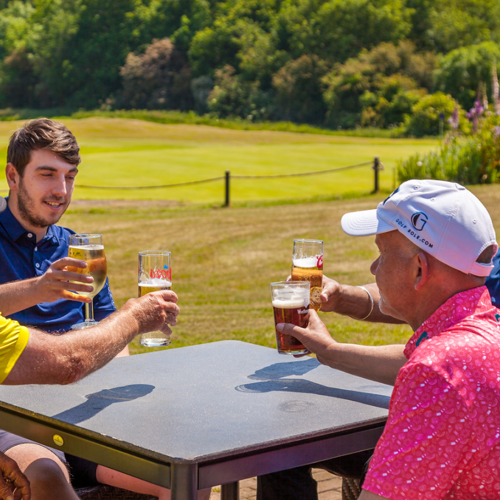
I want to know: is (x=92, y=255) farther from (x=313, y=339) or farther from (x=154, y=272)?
A: (x=313, y=339)

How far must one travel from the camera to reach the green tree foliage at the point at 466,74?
149 ft

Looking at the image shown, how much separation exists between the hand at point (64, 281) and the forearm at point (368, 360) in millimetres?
757

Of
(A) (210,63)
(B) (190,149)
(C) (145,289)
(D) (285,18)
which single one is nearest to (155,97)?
(A) (210,63)

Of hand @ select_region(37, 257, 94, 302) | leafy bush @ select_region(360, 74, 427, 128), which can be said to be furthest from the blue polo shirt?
leafy bush @ select_region(360, 74, 427, 128)

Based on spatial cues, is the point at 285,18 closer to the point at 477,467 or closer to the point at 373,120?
the point at 373,120

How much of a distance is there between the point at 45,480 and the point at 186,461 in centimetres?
61

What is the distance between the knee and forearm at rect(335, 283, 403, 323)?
1.19m

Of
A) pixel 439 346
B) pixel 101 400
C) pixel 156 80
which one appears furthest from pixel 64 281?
pixel 156 80

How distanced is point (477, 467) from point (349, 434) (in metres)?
0.54

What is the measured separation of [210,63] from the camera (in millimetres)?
46688

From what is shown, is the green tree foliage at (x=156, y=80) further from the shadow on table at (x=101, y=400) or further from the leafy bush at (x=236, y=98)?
the shadow on table at (x=101, y=400)

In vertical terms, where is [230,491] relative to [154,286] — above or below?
below

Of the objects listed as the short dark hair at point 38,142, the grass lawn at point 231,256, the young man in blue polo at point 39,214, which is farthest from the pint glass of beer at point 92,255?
the grass lawn at point 231,256

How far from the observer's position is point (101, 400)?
203 cm
